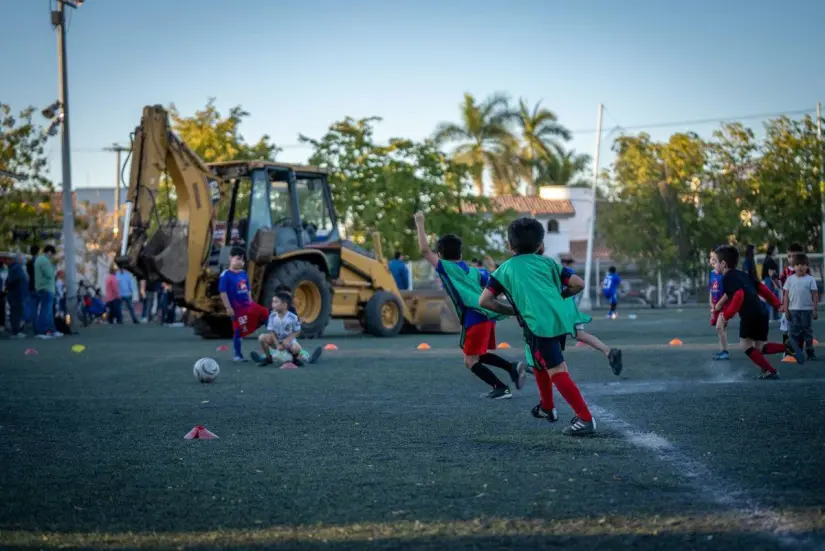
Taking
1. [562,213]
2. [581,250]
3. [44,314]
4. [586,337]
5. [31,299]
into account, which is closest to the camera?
[586,337]

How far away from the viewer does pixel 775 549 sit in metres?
4.50

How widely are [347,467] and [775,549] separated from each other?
287 centimetres

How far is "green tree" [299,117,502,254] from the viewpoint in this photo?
4506 centimetres

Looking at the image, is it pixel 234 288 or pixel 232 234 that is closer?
pixel 234 288

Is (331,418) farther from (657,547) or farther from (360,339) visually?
(360,339)

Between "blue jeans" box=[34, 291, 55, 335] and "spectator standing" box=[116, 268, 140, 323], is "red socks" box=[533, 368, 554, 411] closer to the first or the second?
"blue jeans" box=[34, 291, 55, 335]

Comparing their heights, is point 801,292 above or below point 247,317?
above

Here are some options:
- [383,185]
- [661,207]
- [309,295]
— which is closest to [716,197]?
[661,207]

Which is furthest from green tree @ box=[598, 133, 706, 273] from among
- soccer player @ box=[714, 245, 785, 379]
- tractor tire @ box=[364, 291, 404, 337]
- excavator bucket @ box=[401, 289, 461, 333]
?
soccer player @ box=[714, 245, 785, 379]

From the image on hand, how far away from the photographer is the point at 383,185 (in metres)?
45.0

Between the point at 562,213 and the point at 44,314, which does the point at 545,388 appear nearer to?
the point at 44,314

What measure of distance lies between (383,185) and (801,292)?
101ft

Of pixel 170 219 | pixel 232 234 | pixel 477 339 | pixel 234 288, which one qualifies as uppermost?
pixel 170 219

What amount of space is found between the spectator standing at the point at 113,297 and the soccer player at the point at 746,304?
27393 millimetres
